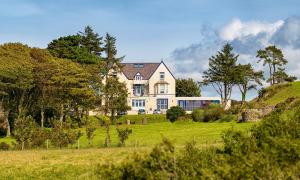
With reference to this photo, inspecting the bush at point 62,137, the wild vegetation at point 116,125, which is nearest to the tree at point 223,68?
the wild vegetation at point 116,125

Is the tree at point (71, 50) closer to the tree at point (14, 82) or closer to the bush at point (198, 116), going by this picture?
the tree at point (14, 82)

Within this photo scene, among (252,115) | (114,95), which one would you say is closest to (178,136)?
(252,115)

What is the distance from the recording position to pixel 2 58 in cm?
8531

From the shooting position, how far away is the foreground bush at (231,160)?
512 inches

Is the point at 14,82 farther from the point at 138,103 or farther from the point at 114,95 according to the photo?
the point at 138,103

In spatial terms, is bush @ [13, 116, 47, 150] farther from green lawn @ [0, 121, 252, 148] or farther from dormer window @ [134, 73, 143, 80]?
dormer window @ [134, 73, 143, 80]

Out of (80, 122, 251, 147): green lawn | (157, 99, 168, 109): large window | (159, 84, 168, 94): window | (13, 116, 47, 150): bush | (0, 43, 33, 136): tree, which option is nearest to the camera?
(80, 122, 251, 147): green lawn

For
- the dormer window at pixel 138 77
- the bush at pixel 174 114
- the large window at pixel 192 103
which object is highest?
the dormer window at pixel 138 77

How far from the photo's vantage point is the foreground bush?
512 inches

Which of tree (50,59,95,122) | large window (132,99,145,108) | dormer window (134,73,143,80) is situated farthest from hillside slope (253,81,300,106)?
dormer window (134,73,143,80)

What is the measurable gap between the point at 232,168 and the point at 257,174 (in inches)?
24.1

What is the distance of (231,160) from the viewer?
13.8 meters

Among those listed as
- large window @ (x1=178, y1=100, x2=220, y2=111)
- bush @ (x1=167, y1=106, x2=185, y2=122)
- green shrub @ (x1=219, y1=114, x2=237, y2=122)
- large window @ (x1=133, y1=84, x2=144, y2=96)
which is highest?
large window @ (x1=133, y1=84, x2=144, y2=96)

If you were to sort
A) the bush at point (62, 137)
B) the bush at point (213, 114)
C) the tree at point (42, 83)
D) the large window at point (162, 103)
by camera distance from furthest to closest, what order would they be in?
the large window at point (162, 103)
the tree at point (42, 83)
the bush at point (213, 114)
the bush at point (62, 137)
